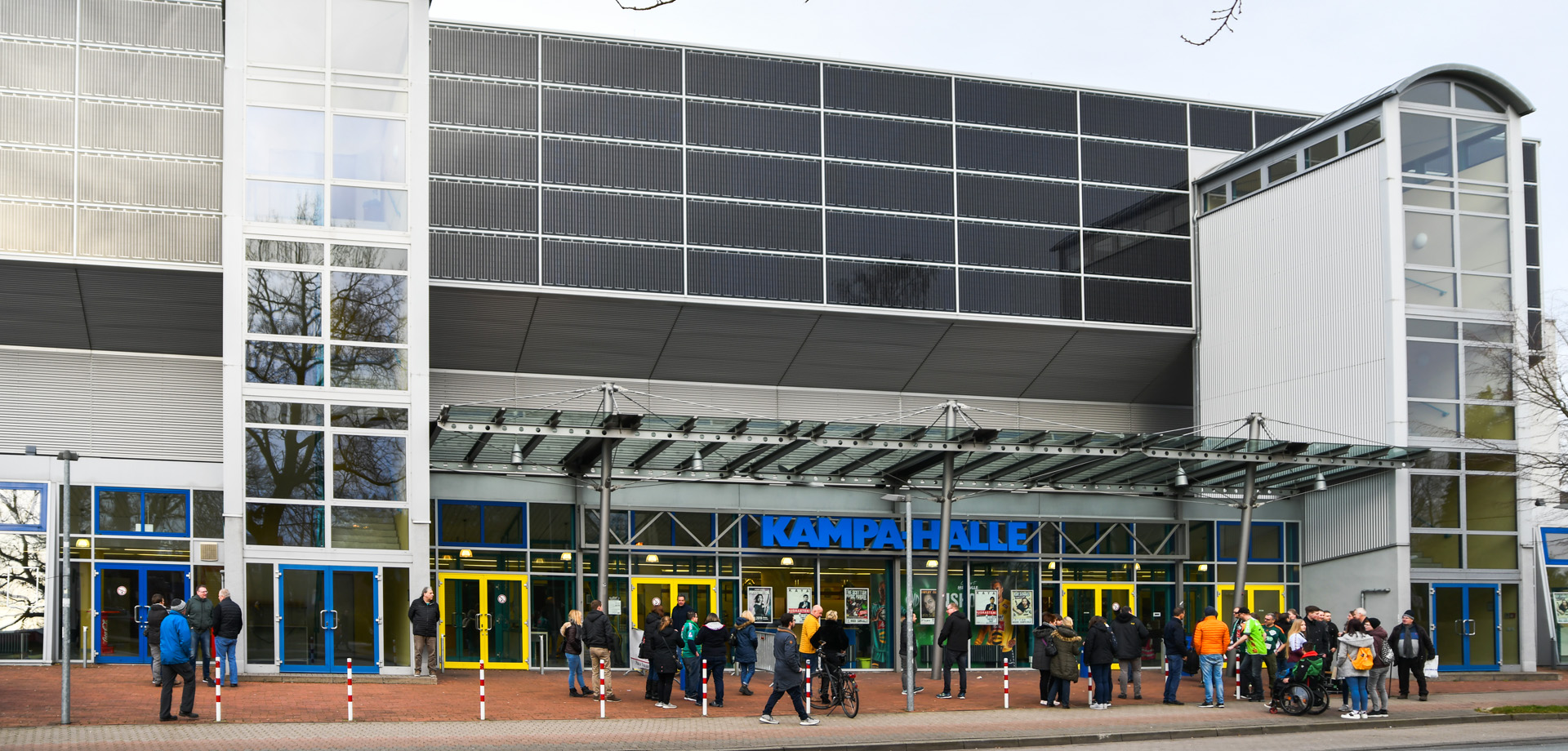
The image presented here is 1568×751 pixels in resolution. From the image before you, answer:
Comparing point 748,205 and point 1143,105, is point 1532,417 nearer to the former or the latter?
point 1143,105

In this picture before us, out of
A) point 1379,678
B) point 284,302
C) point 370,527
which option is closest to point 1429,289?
point 1379,678

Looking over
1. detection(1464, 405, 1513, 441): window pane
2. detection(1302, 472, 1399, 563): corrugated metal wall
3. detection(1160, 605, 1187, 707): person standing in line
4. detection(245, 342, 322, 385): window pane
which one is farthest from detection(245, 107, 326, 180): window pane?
detection(1464, 405, 1513, 441): window pane

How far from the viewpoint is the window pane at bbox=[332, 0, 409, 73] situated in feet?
83.7

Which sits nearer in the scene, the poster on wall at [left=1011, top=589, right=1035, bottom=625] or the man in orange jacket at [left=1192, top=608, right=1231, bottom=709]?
the man in orange jacket at [left=1192, top=608, right=1231, bottom=709]

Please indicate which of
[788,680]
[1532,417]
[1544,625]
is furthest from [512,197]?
[1544,625]

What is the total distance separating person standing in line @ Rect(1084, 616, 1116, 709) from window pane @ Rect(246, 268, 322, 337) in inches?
549

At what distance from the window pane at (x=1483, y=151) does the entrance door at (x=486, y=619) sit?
860 inches

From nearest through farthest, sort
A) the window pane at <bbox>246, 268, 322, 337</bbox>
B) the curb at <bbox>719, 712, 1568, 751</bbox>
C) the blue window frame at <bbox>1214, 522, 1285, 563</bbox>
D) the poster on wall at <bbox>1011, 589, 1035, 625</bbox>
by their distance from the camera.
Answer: the curb at <bbox>719, 712, 1568, 751</bbox>
the window pane at <bbox>246, 268, 322, 337</bbox>
the poster on wall at <bbox>1011, 589, 1035, 625</bbox>
the blue window frame at <bbox>1214, 522, 1285, 563</bbox>

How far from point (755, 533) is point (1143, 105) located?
1353cm

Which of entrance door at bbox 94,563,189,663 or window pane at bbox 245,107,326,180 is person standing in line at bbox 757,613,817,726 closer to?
window pane at bbox 245,107,326,180

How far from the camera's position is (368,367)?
24.9 meters

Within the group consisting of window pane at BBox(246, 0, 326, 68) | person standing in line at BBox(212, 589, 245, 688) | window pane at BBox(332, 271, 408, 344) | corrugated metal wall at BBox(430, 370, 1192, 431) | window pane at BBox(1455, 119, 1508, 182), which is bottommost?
person standing in line at BBox(212, 589, 245, 688)

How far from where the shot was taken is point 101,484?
27.3 meters

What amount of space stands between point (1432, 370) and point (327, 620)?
2233 centimetres
